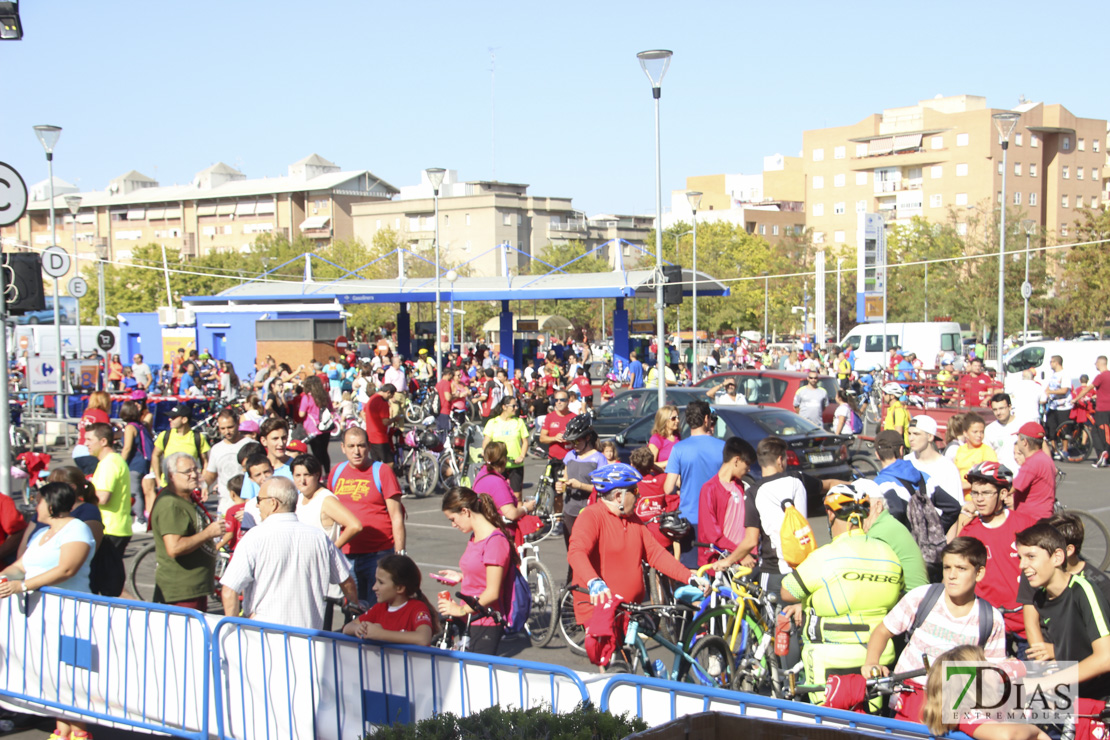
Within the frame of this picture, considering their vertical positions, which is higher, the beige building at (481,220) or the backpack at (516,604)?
the beige building at (481,220)

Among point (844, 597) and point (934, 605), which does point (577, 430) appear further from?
point (934, 605)

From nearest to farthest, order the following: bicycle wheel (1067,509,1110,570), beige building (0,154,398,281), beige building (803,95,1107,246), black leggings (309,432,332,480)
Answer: bicycle wheel (1067,509,1110,570), black leggings (309,432,332,480), beige building (803,95,1107,246), beige building (0,154,398,281)

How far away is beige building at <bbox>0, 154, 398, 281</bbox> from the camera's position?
11138 centimetres

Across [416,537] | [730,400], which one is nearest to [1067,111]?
[730,400]

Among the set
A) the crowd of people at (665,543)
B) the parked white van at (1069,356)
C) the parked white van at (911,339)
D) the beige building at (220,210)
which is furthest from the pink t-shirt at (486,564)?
the beige building at (220,210)

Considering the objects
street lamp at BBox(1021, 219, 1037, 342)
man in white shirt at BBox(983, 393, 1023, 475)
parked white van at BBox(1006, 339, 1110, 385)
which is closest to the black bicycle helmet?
man in white shirt at BBox(983, 393, 1023, 475)

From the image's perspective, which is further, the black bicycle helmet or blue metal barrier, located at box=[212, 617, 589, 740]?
the black bicycle helmet

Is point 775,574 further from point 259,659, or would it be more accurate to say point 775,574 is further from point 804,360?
point 804,360

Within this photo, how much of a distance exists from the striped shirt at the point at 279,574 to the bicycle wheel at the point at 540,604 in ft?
9.21

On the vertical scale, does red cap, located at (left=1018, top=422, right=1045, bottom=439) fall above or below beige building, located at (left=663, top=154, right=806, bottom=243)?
below

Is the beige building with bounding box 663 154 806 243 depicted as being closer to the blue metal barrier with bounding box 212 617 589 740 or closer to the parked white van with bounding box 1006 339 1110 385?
the parked white van with bounding box 1006 339 1110 385

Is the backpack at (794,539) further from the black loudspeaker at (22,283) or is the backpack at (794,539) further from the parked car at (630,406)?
the parked car at (630,406)

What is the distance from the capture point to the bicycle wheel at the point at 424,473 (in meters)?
15.7

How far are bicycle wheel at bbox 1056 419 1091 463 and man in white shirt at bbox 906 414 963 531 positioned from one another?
1257 cm
